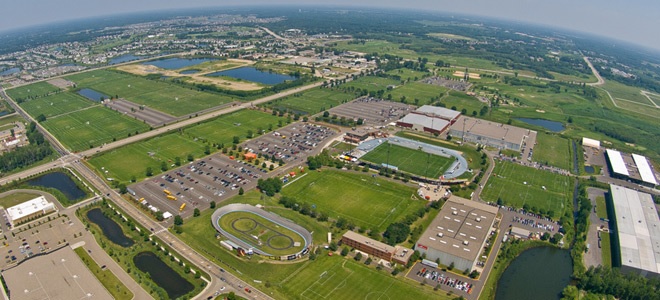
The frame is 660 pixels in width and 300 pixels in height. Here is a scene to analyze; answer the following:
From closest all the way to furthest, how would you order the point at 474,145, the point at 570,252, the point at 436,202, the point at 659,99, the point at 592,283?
the point at 592,283, the point at 570,252, the point at 436,202, the point at 474,145, the point at 659,99

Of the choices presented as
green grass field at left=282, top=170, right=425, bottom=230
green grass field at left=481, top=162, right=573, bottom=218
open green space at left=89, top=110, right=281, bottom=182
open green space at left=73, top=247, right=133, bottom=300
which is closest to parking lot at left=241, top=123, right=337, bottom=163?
open green space at left=89, top=110, right=281, bottom=182

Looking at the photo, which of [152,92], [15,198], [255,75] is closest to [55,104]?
[152,92]

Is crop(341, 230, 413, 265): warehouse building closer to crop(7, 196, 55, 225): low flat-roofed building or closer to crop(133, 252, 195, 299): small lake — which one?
crop(133, 252, 195, 299): small lake

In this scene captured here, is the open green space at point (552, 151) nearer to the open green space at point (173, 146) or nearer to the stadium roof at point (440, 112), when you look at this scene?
the stadium roof at point (440, 112)

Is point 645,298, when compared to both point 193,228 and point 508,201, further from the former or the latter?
point 193,228

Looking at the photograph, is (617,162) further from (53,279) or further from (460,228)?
(53,279)

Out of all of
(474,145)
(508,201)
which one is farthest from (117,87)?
(508,201)
